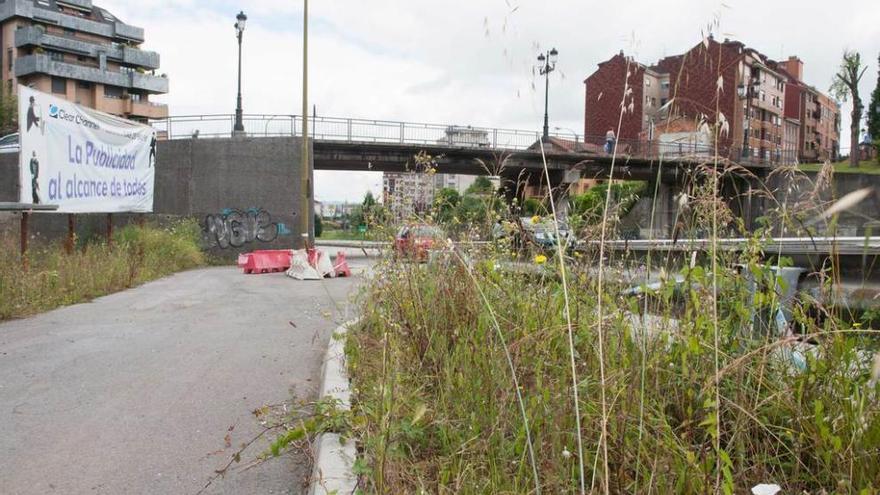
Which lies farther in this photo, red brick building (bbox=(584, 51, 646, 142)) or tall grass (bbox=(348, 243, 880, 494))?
red brick building (bbox=(584, 51, 646, 142))

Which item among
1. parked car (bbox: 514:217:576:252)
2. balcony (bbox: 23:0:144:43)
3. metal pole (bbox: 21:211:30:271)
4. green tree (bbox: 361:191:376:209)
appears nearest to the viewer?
parked car (bbox: 514:217:576:252)

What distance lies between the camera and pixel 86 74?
8475 cm

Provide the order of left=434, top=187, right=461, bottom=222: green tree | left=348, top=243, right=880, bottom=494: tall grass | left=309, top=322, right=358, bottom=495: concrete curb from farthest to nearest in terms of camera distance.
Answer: left=434, top=187, right=461, bottom=222: green tree < left=309, top=322, right=358, bottom=495: concrete curb < left=348, top=243, right=880, bottom=494: tall grass

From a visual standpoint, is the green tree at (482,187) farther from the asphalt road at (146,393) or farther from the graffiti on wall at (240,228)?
the graffiti on wall at (240,228)

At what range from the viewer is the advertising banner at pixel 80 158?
13273mm

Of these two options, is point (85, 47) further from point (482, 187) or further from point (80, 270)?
point (482, 187)

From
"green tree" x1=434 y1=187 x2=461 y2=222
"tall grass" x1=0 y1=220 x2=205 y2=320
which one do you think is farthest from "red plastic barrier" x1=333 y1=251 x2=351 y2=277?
"green tree" x1=434 y1=187 x2=461 y2=222

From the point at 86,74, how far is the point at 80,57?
4.12 metres

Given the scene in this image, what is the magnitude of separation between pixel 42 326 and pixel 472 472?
27.0 ft

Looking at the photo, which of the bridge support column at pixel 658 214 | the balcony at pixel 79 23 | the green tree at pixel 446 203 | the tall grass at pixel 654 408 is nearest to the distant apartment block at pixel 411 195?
the green tree at pixel 446 203

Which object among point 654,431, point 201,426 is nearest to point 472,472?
point 654,431

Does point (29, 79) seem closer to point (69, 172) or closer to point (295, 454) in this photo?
point (69, 172)

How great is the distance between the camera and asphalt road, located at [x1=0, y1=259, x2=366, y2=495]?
4051 mm

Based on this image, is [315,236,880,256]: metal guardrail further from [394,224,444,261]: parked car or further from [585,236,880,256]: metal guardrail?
[394,224,444,261]: parked car
